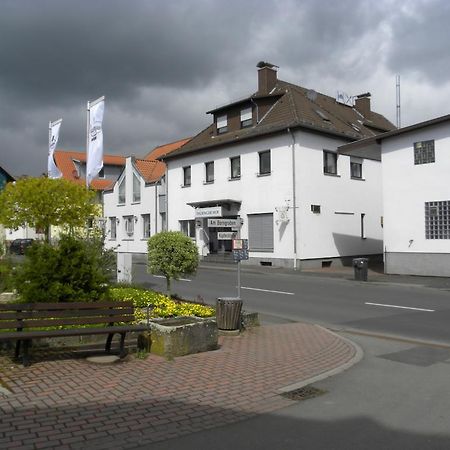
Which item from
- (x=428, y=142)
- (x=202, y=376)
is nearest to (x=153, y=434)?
(x=202, y=376)

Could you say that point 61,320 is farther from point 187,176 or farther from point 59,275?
point 187,176

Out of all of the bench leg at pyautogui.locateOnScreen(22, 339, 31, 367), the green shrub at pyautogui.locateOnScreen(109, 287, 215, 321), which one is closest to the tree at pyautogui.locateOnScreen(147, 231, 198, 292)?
the green shrub at pyautogui.locateOnScreen(109, 287, 215, 321)

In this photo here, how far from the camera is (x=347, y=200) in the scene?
101ft

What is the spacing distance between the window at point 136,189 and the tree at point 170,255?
29.3 metres

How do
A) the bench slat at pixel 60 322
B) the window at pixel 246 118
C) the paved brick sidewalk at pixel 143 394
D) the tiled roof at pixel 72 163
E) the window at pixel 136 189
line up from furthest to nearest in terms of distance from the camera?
the tiled roof at pixel 72 163 < the window at pixel 136 189 < the window at pixel 246 118 < the bench slat at pixel 60 322 < the paved brick sidewalk at pixel 143 394

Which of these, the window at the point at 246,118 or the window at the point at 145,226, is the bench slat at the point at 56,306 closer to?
the window at the point at 246,118

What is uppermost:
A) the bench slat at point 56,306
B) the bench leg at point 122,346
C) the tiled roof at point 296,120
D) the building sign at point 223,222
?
the tiled roof at point 296,120

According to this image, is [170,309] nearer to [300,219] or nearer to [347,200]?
[300,219]

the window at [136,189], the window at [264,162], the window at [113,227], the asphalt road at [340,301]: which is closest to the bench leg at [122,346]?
the asphalt road at [340,301]

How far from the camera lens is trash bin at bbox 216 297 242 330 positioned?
9367mm

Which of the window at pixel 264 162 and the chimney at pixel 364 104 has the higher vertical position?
the chimney at pixel 364 104

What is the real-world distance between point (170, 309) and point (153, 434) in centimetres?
489

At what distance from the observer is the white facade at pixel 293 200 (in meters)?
27.7

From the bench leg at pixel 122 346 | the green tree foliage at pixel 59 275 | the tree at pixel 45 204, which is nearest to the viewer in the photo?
the bench leg at pixel 122 346
